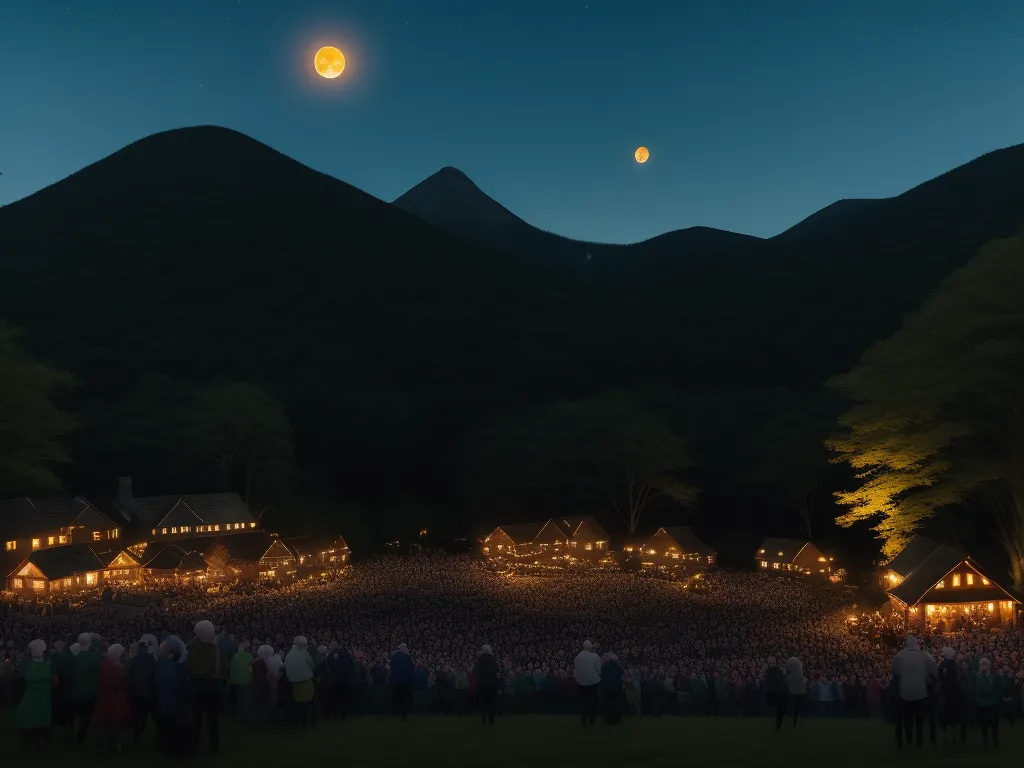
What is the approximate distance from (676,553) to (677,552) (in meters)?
0.13

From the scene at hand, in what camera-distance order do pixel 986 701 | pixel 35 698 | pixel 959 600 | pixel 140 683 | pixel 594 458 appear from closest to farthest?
pixel 35 698, pixel 140 683, pixel 986 701, pixel 959 600, pixel 594 458

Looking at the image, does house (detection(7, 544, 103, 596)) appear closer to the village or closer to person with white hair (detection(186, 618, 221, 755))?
the village

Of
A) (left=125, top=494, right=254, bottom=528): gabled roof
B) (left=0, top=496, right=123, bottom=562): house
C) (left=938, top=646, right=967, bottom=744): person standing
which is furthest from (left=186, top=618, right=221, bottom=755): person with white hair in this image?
(left=125, top=494, right=254, bottom=528): gabled roof

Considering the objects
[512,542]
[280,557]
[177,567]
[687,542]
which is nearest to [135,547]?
[177,567]

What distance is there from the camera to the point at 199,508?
75.8m

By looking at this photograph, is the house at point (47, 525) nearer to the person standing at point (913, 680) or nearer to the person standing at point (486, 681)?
the person standing at point (486, 681)

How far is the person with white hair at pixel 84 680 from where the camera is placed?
11891 millimetres

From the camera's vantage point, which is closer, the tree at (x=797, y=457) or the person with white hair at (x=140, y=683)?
the person with white hair at (x=140, y=683)

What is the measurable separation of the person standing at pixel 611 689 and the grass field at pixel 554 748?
0.76 feet

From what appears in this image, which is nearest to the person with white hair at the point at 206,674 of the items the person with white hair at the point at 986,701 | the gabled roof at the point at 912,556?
the person with white hair at the point at 986,701

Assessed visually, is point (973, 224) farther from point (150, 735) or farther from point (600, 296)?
point (150, 735)

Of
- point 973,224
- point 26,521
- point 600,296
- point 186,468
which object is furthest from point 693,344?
point 26,521

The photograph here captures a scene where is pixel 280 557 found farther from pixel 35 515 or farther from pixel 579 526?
pixel 579 526

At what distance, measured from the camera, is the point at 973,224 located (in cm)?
14850
